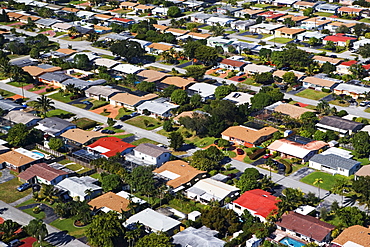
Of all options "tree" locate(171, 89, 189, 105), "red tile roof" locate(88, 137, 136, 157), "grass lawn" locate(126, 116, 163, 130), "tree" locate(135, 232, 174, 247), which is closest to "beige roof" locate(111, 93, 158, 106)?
"grass lawn" locate(126, 116, 163, 130)

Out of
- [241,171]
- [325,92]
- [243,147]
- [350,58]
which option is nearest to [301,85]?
[325,92]

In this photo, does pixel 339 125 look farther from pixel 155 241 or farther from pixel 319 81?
pixel 155 241

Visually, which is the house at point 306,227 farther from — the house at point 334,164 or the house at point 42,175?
the house at point 42,175

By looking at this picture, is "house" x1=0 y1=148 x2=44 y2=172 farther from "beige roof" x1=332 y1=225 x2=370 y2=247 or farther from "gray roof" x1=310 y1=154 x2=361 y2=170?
"beige roof" x1=332 y1=225 x2=370 y2=247

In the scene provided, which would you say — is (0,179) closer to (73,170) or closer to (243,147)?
(73,170)

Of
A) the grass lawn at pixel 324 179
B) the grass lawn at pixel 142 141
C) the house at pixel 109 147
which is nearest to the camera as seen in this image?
the grass lawn at pixel 324 179

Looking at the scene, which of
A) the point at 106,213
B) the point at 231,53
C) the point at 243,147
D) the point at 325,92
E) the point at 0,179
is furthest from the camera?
the point at 231,53

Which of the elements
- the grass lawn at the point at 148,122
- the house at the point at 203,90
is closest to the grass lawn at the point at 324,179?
the grass lawn at the point at 148,122
